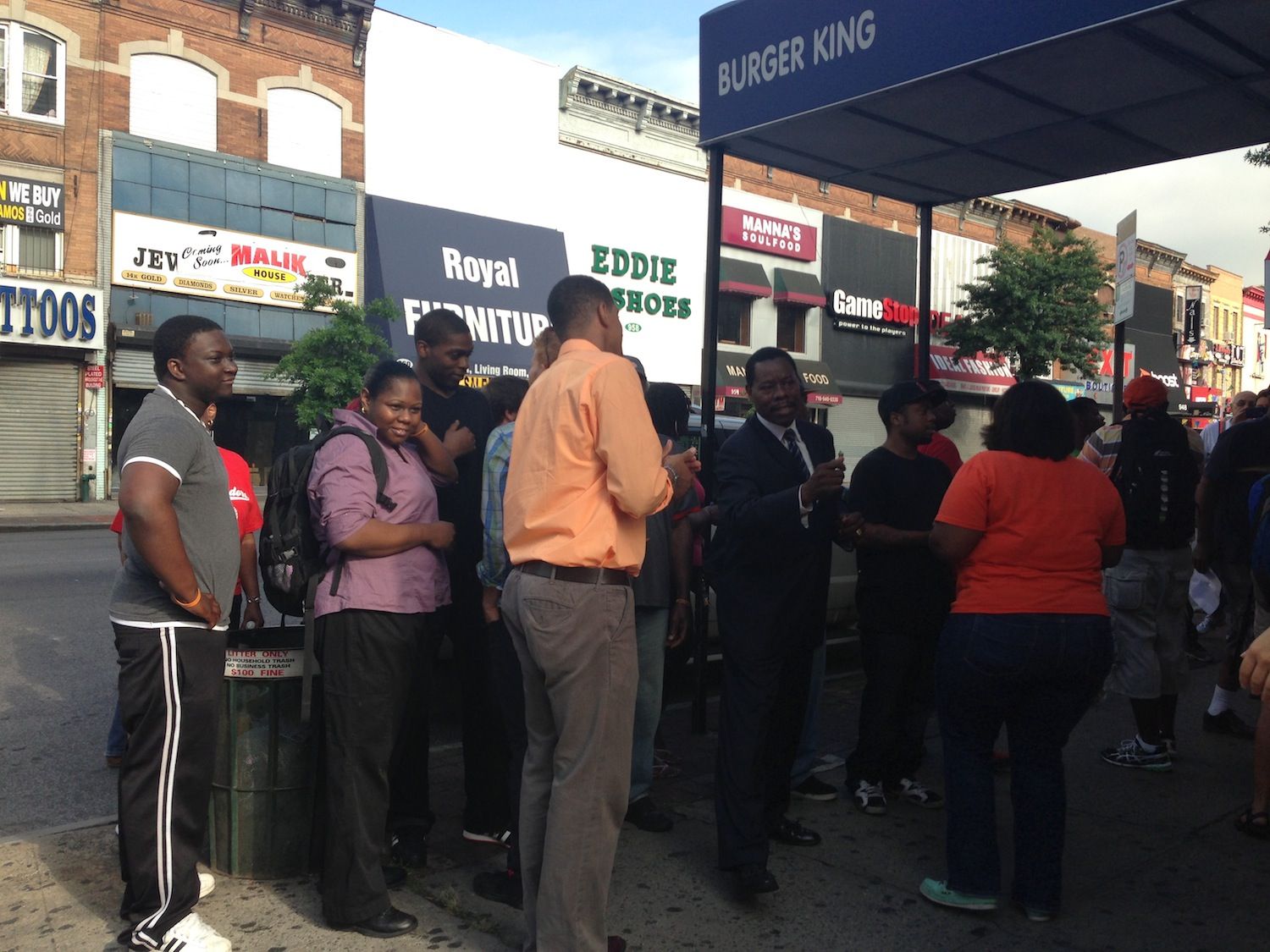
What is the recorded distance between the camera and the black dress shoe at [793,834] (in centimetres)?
416

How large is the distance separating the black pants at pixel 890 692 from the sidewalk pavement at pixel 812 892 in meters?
0.20

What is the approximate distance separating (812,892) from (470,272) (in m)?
25.9

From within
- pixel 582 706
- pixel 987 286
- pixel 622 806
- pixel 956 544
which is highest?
pixel 987 286

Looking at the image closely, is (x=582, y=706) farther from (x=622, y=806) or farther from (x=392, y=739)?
(x=392, y=739)

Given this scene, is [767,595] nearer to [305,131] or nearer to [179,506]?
[179,506]

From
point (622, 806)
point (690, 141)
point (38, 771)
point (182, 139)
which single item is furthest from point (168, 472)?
point (690, 141)

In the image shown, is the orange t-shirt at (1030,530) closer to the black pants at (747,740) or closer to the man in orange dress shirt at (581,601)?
the black pants at (747,740)

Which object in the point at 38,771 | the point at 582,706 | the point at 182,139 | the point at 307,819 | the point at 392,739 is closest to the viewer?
the point at 582,706

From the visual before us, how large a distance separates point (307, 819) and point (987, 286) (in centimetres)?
3500

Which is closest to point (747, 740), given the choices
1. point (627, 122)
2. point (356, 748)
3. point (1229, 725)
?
point (356, 748)

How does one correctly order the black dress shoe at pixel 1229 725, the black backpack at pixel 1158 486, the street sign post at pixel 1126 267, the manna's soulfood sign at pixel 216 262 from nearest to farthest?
the black backpack at pixel 1158 486, the black dress shoe at pixel 1229 725, the street sign post at pixel 1126 267, the manna's soulfood sign at pixel 216 262

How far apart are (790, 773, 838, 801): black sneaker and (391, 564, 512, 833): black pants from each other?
4.44ft

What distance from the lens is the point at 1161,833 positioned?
14.2 ft

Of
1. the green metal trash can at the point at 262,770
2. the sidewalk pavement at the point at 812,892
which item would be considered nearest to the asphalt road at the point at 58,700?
the sidewalk pavement at the point at 812,892
